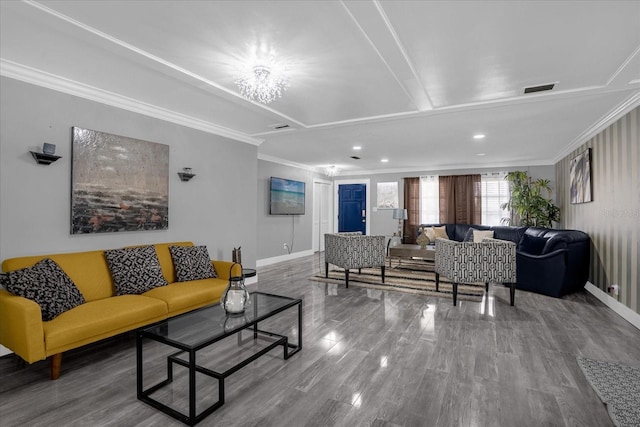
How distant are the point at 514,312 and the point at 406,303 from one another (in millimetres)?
1266

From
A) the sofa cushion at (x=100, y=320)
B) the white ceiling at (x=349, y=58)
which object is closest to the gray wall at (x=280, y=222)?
the white ceiling at (x=349, y=58)

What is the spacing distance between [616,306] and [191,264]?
5066mm

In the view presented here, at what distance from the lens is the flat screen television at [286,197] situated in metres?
7.14

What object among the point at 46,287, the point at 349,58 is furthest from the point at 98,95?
the point at 349,58

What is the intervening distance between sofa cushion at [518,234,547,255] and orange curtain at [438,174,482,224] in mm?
2130

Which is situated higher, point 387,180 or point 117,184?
point 387,180

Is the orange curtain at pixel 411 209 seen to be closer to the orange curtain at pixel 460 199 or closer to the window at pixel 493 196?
the orange curtain at pixel 460 199

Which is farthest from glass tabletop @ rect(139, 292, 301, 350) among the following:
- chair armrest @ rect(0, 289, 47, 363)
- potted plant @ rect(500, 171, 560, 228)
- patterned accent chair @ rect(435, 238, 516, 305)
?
potted plant @ rect(500, 171, 560, 228)

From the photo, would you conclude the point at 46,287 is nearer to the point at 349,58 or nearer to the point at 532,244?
the point at 349,58

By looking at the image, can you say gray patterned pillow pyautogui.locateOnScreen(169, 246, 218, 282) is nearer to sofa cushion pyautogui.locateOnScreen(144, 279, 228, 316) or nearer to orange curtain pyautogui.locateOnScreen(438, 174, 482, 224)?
sofa cushion pyautogui.locateOnScreen(144, 279, 228, 316)

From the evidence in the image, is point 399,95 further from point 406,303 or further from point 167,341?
point 167,341

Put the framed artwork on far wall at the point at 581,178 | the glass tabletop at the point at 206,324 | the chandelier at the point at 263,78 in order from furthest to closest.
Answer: the framed artwork on far wall at the point at 581,178 → the chandelier at the point at 263,78 → the glass tabletop at the point at 206,324

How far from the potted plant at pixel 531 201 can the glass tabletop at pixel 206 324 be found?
609cm

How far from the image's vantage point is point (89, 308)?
2.68m
